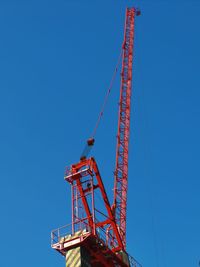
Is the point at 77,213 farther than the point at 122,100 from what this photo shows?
No

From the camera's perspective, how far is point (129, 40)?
350 ft

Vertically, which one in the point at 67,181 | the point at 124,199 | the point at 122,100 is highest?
the point at 122,100

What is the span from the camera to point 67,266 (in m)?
60.2

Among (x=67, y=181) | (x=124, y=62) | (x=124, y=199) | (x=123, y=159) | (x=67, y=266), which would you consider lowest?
(x=67, y=266)

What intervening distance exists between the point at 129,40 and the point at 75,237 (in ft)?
178

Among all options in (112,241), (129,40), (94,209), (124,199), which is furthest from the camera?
(129,40)

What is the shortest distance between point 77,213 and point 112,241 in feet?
27.3

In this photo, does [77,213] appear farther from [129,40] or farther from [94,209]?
[129,40]

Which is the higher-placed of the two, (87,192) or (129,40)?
(129,40)

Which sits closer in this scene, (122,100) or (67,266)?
(67,266)

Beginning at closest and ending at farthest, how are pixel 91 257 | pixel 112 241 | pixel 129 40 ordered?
pixel 91 257 < pixel 112 241 < pixel 129 40

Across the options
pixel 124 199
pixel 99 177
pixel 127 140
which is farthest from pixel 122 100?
pixel 99 177

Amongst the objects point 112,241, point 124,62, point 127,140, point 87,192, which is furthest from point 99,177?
point 124,62

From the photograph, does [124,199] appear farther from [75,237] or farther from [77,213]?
[75,237]
